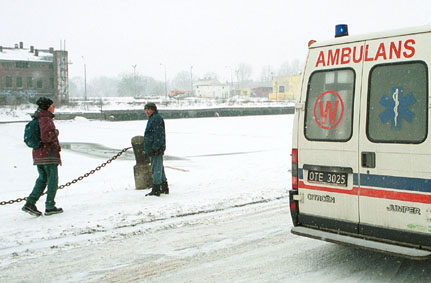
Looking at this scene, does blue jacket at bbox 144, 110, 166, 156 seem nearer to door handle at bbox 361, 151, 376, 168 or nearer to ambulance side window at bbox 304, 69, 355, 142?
ambulance side window at bbox 304, 69, 355, 142

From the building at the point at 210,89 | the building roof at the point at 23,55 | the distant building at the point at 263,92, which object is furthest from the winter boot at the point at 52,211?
the distant building at the point at 263,92

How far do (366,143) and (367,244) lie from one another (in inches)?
40.9

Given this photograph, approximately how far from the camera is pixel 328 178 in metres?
5.12

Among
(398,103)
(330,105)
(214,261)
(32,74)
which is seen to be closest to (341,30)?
(330,105)

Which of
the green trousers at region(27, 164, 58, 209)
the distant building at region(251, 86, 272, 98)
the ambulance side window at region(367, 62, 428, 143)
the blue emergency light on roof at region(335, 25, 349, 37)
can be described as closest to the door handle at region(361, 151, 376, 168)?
the ambulance side window at region(367, 62, 428, 143)

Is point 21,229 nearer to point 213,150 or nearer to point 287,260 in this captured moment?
point 287,260

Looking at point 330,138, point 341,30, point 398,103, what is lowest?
point 330,138

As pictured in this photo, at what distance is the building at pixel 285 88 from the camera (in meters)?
112

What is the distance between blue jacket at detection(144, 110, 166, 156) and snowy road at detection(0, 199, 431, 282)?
2404 mm

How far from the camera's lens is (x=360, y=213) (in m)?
4.84

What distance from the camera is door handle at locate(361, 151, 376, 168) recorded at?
15.5 ft

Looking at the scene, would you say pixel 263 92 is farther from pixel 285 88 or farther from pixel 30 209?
pixel 30 209

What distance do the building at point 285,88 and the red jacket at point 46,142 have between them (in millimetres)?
104606

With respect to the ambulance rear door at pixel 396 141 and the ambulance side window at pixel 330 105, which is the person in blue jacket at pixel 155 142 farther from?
the ambulance rear door at pixel 396 141
